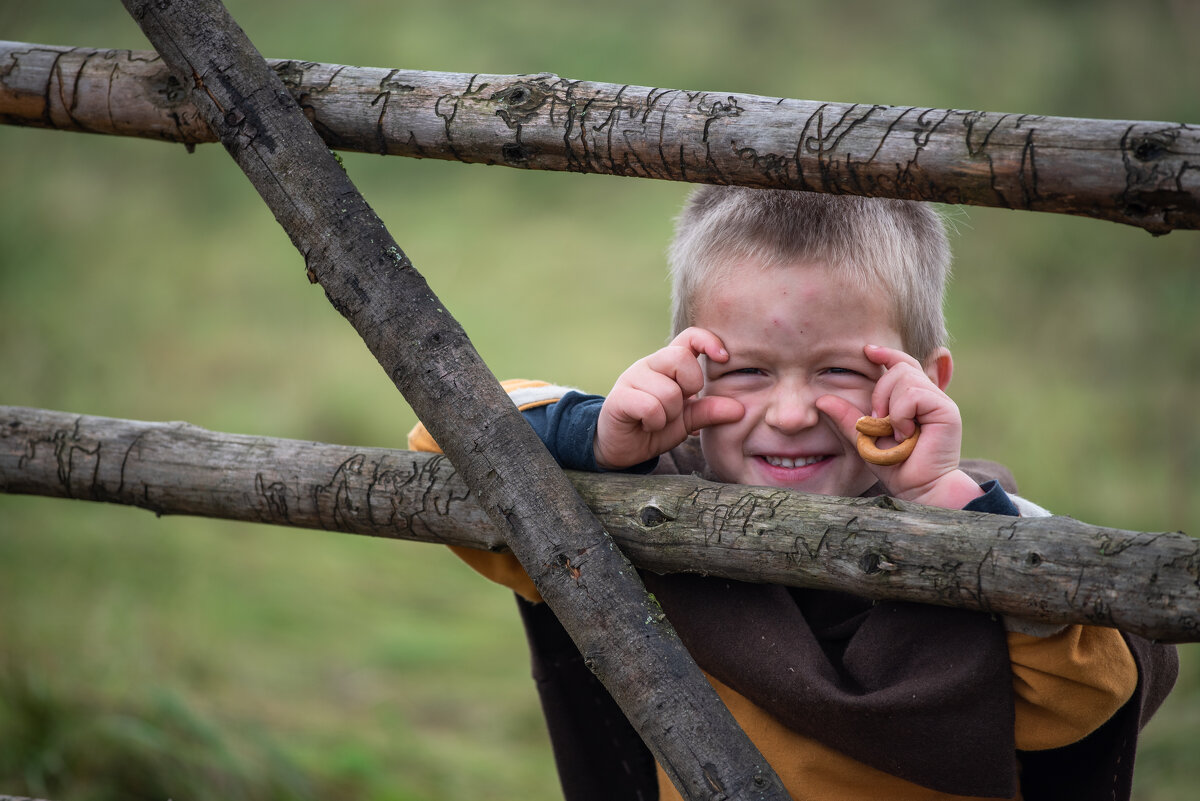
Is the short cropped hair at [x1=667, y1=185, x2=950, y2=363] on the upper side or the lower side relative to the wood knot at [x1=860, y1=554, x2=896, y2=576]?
upper

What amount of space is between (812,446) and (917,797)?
1.55 feet

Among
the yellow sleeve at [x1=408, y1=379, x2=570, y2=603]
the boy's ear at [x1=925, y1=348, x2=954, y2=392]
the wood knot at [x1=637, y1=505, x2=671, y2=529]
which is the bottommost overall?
the wood knot at [x1=637, y1=505, x2=671, y2=529]

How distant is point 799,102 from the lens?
1.06 m

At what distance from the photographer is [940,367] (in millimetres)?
1447

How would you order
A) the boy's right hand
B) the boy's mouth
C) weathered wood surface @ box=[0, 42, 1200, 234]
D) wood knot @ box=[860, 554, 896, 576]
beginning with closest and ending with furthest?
weathered wood surface @ box=[0, 42, 1200, 234]
wood knot @ box=[860, 554, 896, 576]
the boy's right hand
the boy's mouth

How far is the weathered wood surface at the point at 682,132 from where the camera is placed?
0.92 meters

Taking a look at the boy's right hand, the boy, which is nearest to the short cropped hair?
the boy

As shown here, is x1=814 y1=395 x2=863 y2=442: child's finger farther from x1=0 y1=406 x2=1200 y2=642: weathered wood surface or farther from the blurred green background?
the blurred green background

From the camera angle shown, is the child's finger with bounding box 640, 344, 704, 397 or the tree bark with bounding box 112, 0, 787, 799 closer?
the tree bark with bounding box 112, 0, 787, 799

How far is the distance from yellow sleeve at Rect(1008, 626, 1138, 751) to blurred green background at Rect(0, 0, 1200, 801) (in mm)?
2114

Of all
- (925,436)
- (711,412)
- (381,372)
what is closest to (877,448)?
(925,436)

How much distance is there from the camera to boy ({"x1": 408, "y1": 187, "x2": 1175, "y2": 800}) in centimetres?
114

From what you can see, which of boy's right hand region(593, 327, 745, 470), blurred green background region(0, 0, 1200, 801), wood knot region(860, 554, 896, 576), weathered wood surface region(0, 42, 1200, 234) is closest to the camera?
weathered wood surface region(0, 42, 1200, 234)

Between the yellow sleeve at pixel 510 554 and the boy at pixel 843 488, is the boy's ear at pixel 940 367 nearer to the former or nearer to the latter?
the boy at pixel 843 488
